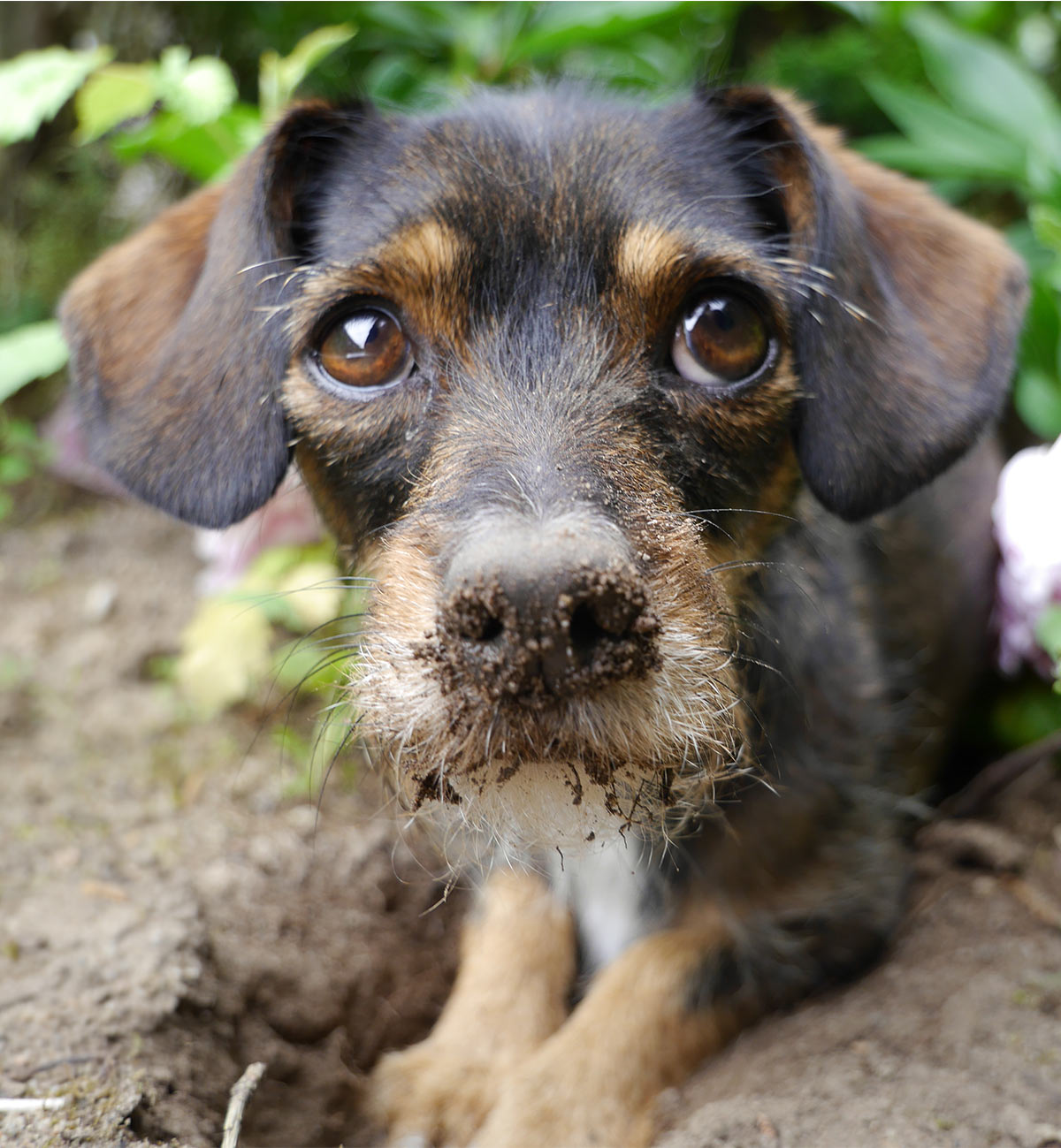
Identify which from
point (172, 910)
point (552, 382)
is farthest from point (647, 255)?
point (172, 910)

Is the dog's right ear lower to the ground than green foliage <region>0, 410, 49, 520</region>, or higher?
higher

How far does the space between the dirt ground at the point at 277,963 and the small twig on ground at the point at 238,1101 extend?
7 cm

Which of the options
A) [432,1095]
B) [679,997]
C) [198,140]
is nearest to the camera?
[432,1095]

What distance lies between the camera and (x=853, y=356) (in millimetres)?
2453

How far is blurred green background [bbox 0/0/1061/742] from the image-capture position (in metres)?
3.38

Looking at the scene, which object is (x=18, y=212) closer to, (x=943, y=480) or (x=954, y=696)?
(x=943, y=480)

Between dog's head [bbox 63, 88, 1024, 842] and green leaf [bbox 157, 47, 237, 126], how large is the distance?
56 centimetres

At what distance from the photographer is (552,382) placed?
2.20 metres

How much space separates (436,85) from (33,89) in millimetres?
1591

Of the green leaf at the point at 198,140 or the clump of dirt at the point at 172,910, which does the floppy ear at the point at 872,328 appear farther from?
the green leaf at the point at 198,140

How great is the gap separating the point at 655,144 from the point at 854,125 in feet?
10.1

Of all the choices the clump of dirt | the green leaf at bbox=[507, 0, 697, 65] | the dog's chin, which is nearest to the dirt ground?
the clump of dirt

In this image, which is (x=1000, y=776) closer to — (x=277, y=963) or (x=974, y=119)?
(x=277, y=963)

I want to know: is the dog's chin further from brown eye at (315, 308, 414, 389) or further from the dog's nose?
brown eye at (315, 308, 414, 389)
